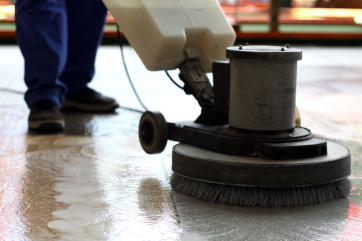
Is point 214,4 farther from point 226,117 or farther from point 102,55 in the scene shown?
point 102,55

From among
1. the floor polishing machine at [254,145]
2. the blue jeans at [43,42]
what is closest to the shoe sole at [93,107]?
the blue jeans at [43,42]

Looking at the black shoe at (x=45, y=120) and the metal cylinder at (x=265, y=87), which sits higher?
the metal cylinder at (x=265, y=87)

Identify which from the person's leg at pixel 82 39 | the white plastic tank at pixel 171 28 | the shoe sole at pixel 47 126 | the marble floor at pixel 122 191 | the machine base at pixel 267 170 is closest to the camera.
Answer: the marble floor at pixel 122 191

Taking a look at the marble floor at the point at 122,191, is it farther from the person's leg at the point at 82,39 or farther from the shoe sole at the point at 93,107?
the person's leg at the point at 82,39

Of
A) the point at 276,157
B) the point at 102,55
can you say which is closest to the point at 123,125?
the point at 276,157

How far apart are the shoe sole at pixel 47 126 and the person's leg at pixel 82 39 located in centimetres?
44

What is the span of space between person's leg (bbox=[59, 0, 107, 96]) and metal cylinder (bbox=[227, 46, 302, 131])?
4.14 feet

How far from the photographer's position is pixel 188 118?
89.1 inches

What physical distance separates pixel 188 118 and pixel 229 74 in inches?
37.0

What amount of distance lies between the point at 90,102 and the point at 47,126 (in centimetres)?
42

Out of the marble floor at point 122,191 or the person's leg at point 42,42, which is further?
the person's leg at point 42,42

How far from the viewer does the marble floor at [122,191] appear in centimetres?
109

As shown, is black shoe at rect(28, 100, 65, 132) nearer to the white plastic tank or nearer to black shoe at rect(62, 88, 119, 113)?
→ black shoe at rect(62, 88, 119, 113)

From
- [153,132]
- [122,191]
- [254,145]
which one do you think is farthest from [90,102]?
[254,145]
